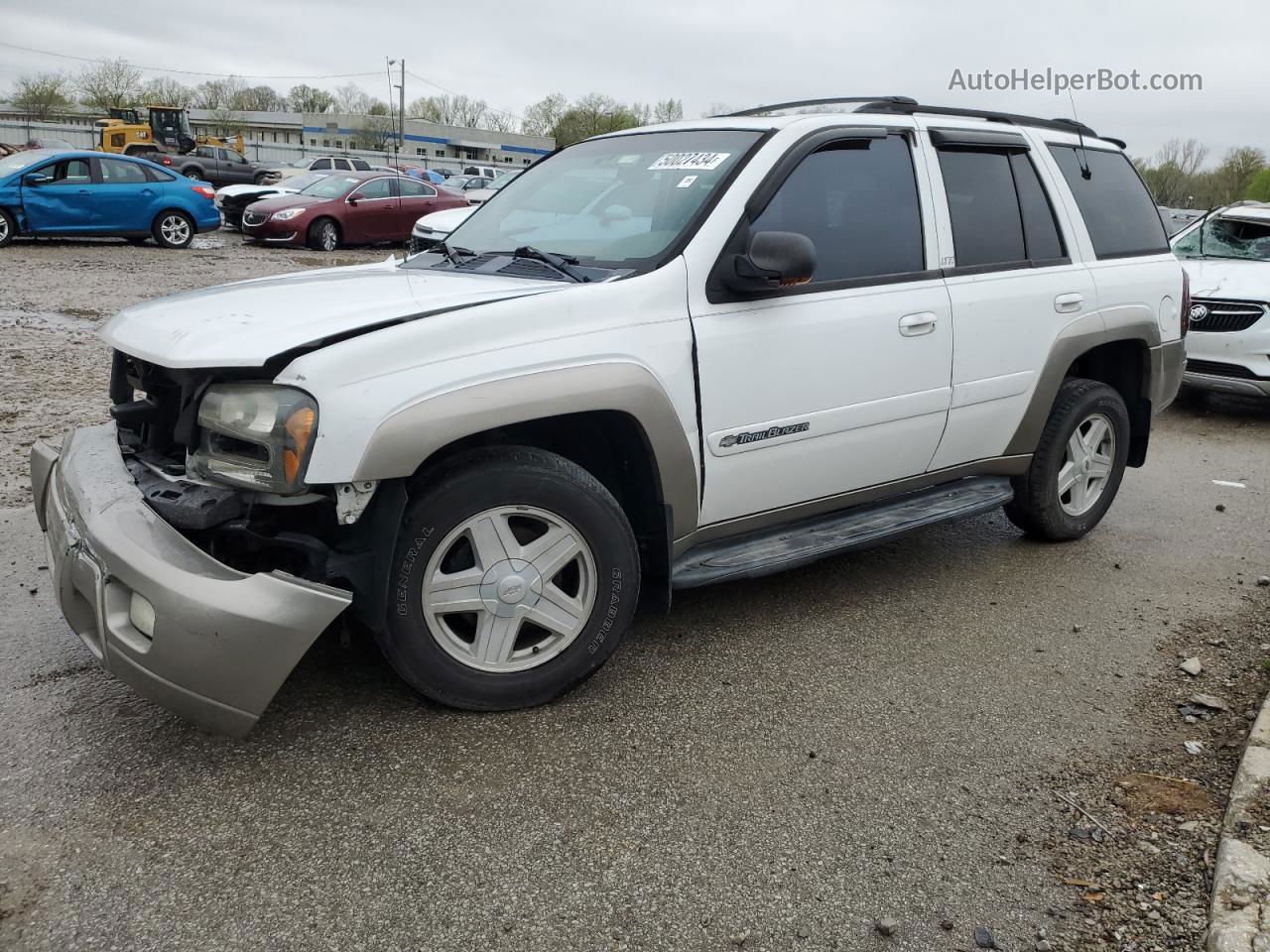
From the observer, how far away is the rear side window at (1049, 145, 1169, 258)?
483 cm

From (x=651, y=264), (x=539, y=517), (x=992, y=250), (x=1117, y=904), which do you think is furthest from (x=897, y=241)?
(x=1117, y=904)

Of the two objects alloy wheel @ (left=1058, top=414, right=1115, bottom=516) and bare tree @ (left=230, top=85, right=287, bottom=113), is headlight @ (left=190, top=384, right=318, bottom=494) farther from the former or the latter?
bare tree @ (left=230, top=85, right=287, bottom=113)

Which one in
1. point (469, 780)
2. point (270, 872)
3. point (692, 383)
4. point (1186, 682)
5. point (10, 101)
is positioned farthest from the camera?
point (10, 101)

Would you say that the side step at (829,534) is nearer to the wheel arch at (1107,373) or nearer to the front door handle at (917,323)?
the wheel arch at (1107,373)

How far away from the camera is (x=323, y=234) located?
17.8 m

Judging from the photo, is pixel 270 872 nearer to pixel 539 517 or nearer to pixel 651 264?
pixel 539 517

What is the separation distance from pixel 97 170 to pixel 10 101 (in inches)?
3236

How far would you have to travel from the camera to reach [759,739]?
3.22 meters

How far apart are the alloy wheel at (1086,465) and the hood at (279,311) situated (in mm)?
2871

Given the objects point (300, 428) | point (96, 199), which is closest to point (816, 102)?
point (300, 428)

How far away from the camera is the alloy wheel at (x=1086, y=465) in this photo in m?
4.98

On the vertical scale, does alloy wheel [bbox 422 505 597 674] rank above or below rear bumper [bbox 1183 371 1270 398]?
below

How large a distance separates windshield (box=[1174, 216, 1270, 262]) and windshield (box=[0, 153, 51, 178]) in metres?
14.9

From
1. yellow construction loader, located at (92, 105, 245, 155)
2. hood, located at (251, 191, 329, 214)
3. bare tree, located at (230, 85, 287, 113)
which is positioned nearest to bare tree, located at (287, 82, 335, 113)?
bare tree, located at (230, 85, 287, 113)
